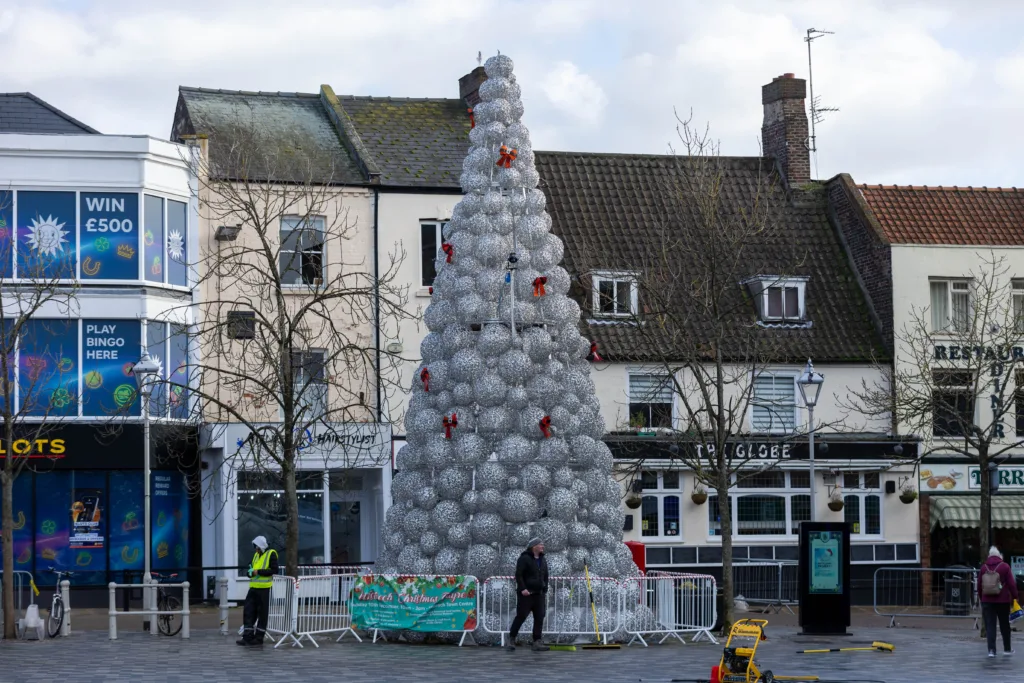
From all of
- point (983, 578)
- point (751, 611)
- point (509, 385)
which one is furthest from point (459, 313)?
point (751, 611)

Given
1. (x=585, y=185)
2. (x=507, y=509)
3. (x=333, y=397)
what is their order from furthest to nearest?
(x=585, y=185)
(x=333, y=397)
(x=507, y=509)

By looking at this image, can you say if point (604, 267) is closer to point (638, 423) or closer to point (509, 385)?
point (638, 423)

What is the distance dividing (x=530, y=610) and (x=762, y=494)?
15.3 metres

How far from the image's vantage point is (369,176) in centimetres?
3475

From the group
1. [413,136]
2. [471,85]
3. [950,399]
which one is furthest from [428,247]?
[950,399]

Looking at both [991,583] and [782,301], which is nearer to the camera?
[991,583]

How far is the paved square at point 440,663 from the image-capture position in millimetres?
18094

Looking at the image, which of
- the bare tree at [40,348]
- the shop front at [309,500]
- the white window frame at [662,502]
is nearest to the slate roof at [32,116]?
the bare tree at [40,348]

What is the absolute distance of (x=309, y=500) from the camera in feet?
112

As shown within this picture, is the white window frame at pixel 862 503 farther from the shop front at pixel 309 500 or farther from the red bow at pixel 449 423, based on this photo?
the red bow at pixel 449 423

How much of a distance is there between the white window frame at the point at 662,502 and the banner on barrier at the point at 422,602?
13.2m

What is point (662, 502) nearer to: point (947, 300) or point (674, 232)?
point (674, 232)

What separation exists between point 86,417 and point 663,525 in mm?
12516

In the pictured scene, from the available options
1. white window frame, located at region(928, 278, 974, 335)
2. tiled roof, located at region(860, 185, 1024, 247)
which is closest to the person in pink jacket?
white window frame, located at region(928, 278, 974, 335)
